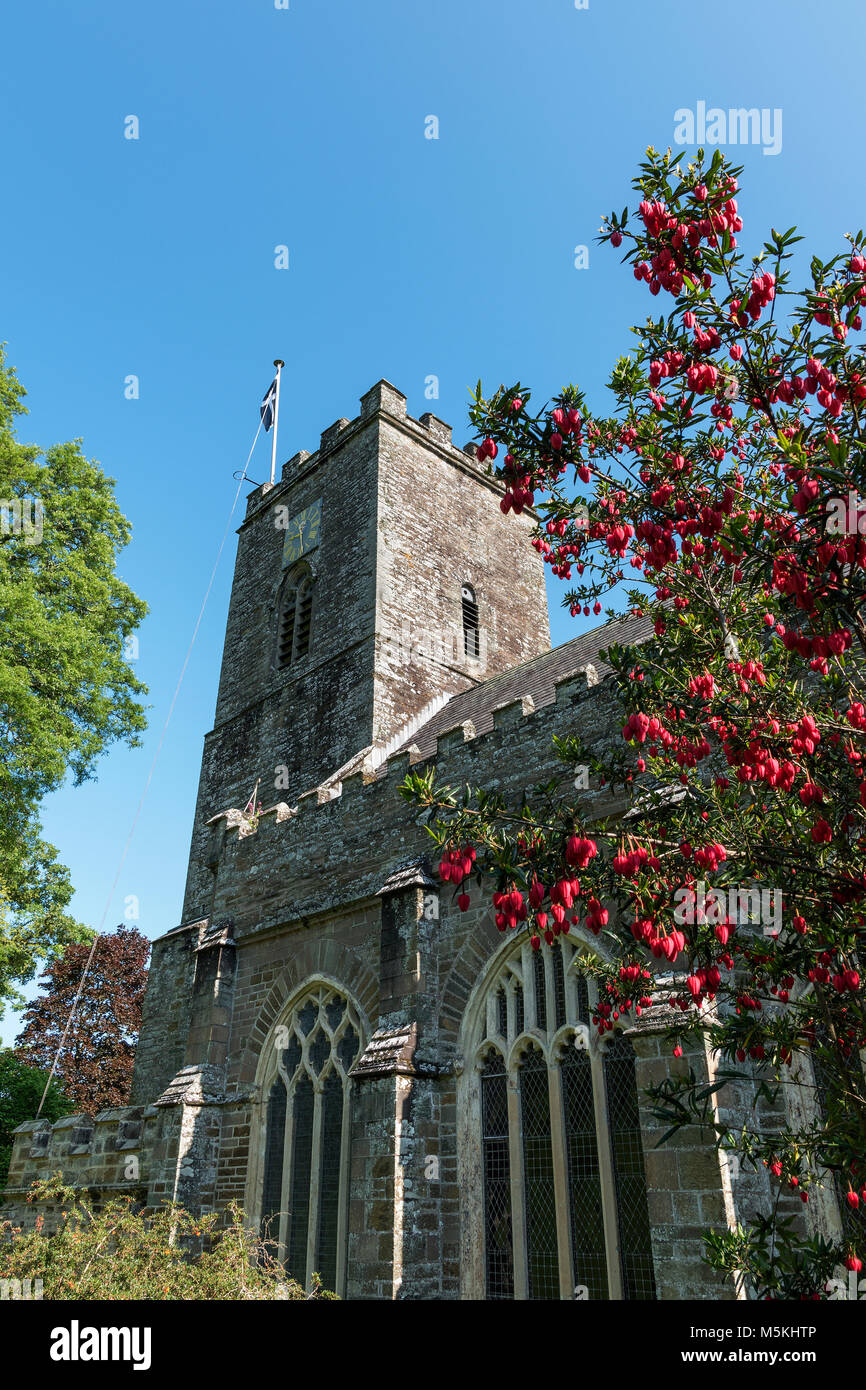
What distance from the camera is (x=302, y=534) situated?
70.2 feet

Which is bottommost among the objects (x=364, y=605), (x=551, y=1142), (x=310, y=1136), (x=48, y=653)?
(x=551, y=1142)

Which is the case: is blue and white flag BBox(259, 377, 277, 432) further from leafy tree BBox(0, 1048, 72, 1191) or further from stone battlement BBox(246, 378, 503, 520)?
leafy tree BBox(0, 1048, 72, 1191)

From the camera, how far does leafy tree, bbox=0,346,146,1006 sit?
12953mm

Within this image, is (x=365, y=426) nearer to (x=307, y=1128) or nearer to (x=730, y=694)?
(x=307, y=1128)

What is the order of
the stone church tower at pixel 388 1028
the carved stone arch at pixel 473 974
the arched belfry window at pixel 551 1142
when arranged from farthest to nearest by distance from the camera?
1. the carved stone arch at pixel 473 974
2. the stone church tower at pixel 388 1028
3. the arched belfry window at pixel 551 1142

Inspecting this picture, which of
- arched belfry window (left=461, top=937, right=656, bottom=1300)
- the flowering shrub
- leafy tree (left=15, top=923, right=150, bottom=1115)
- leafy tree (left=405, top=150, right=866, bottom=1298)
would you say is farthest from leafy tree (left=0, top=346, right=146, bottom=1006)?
leafy tree (left=15, top=923, right=150, bottom=1115)

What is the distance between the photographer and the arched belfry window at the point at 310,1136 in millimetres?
10094

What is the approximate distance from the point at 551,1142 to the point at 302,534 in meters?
16.1

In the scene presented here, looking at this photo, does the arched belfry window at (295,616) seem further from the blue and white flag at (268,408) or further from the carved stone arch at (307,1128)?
the carved stone arch at (307,1128)

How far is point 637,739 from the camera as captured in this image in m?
4.77

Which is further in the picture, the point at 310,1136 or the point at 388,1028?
the point at 310,1136

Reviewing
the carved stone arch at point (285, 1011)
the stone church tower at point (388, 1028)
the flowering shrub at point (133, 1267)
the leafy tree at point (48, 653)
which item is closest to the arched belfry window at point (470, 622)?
the stone church tower at point (388, 1028)

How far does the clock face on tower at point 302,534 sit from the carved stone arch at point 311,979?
1141 cm

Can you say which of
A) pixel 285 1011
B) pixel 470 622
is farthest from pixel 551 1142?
pixel 470 622
